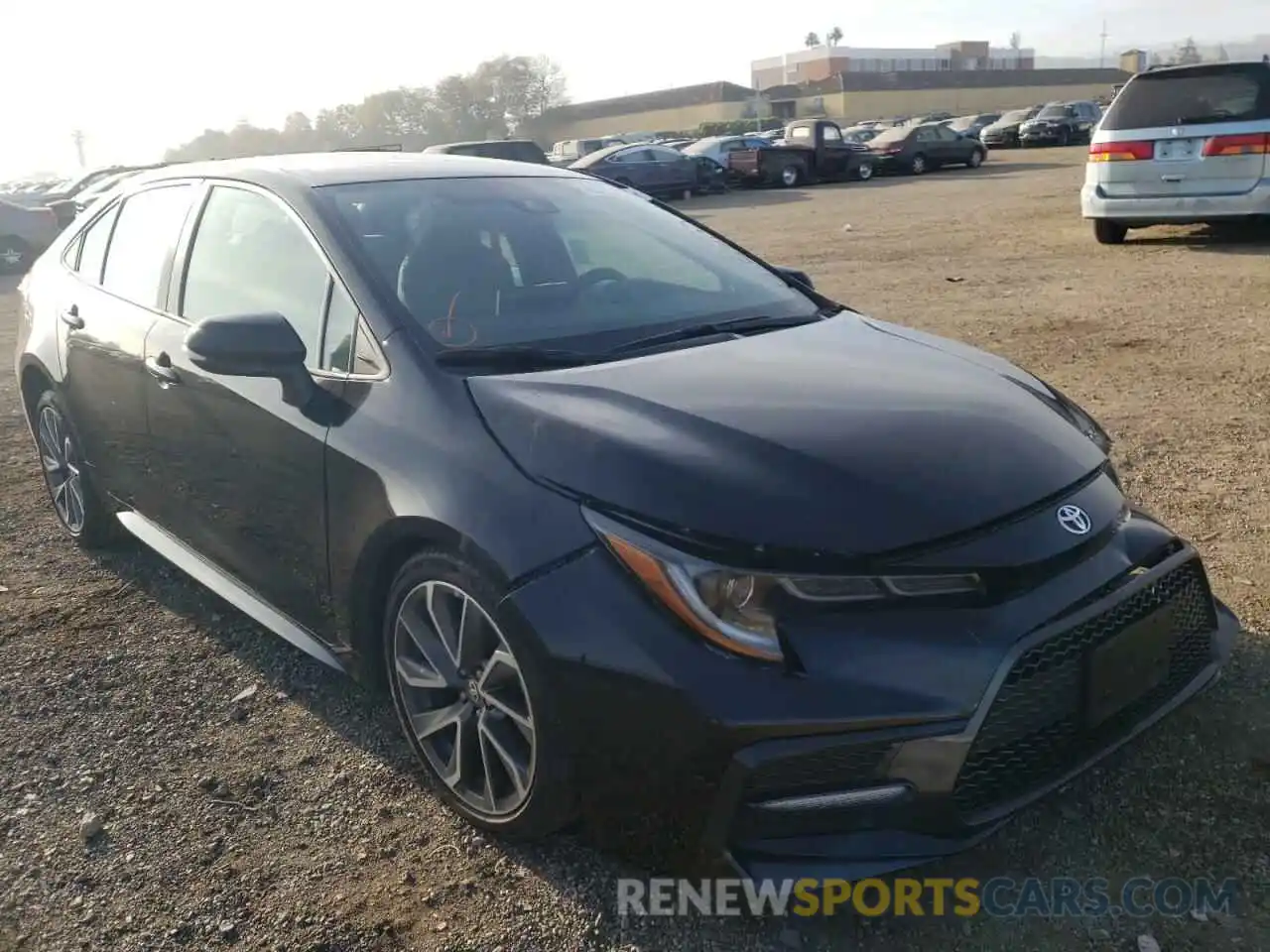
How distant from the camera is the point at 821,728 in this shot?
6.65ft

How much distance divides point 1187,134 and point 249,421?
31.6 ft

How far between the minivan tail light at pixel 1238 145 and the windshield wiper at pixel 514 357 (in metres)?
9.12

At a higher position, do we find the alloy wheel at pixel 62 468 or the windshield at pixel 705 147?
the windshield at pixel 705 147

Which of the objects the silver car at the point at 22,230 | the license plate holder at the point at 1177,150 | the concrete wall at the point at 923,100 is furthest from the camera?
the concrete wall at the point at 923,100

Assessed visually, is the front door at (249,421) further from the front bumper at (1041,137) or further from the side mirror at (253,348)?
the front bumper at (1041,137)

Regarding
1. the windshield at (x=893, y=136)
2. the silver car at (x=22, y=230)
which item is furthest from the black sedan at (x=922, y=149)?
the silver car at (x=22, y=230)

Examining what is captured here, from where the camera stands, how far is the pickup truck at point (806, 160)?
1057 inches

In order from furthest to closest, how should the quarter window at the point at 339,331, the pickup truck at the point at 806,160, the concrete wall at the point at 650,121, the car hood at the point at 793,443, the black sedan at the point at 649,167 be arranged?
the concrete wall at the point at 650,121, the pickup truck at the point at 806,160, the black sedan at the point at 649,167, the quarter window at the point at 339,331, the car hood at the point at 793,443

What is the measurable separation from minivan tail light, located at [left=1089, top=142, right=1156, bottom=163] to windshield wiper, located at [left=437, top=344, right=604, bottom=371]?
361 inches

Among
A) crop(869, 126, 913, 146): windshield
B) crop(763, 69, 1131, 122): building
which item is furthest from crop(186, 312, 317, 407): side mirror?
crop(763, 69, 1131, 122): building

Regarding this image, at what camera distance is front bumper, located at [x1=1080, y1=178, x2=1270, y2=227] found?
985 centimetres

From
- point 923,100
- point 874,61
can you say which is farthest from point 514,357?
point 874,61

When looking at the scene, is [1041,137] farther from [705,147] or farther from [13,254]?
[13,254]

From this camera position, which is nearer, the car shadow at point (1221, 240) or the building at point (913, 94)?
the car shadow at point (1221, 240)
